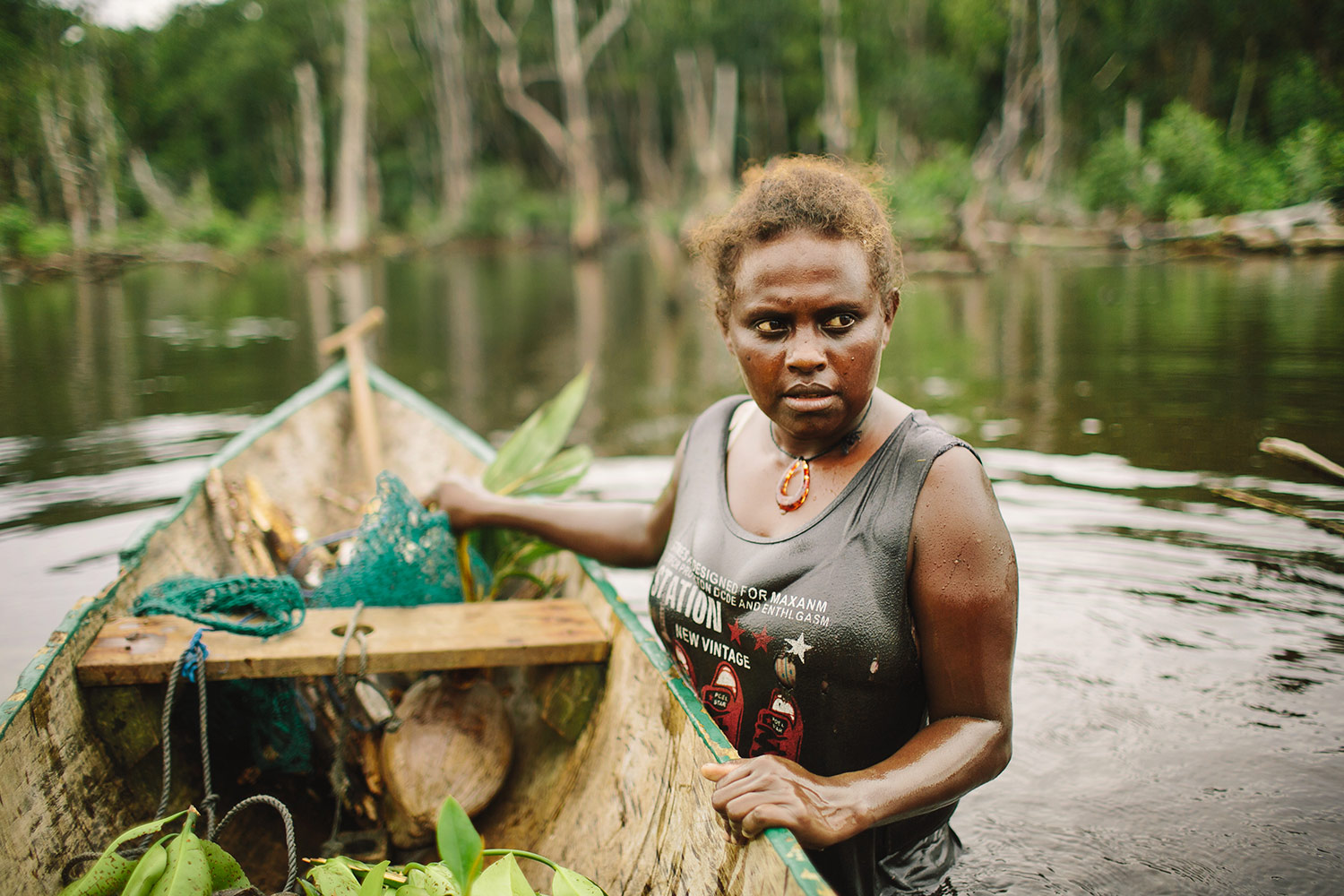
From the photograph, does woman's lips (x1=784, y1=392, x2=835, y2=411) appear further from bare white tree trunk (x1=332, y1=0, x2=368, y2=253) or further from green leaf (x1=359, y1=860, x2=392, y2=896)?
bare white tree trunk (x1=332, y1=0, x2=368, y2=253)

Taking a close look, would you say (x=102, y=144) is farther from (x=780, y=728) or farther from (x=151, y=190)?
(x=780, y=728)

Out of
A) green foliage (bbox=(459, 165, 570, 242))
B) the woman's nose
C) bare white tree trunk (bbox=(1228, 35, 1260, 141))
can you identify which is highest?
green foliage (bbox=(459, 165, 570, 242))

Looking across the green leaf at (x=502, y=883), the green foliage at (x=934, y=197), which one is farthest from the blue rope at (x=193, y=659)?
the green foliage at (x=934, y=197)

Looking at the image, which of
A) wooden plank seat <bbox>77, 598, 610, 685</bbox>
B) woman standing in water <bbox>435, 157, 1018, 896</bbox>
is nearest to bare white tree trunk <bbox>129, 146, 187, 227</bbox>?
wooden plank seat <bbox>77, 598, 610, 685</bbox>

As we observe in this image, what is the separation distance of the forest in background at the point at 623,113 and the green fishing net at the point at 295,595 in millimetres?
7333

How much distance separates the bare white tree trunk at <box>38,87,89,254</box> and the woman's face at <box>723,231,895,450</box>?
58.5 ft

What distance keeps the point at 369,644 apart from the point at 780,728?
102 cm

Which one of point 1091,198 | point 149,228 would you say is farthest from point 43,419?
point 149,228

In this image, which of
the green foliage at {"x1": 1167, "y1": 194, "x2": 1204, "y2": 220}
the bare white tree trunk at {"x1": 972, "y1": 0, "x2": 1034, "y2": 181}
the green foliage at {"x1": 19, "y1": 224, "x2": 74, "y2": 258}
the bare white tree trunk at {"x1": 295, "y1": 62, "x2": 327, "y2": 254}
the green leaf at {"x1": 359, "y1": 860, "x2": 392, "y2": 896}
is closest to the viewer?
the green leaf at {"x1": 359, "y1": 860, "x2": 392, "y2": 896}

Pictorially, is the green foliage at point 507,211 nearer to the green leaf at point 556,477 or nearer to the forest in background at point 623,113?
the forest in background at point 623,113

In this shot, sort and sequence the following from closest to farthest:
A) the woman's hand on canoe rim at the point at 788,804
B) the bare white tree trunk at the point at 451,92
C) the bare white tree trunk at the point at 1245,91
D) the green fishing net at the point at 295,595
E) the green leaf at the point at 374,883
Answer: the woman's hand on canoe rim at the point at 788,804 → the green leaf at the point at 374,883 → the green fishing net at the point at 295,595 → the bare white tree trunk at the point at 1245,91 → the bare white tree trunk at the point at 451,92

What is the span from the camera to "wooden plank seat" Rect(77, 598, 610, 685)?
1.97m

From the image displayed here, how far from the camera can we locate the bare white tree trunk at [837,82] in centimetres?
2623

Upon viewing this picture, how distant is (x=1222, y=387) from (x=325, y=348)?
5.61 m
